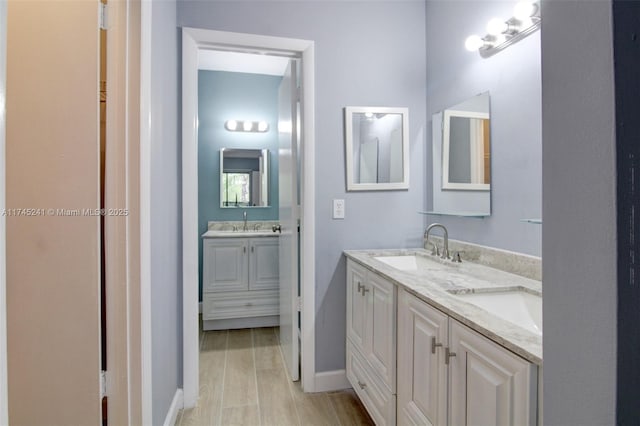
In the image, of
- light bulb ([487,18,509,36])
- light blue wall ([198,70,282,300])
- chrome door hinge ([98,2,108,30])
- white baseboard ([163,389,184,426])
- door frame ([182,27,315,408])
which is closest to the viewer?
chrome door hinge ([98,2,108,30])

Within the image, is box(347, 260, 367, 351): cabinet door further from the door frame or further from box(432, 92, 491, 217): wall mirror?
box(432, 92, 491, 217): wall mirror

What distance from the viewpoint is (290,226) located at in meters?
2.27

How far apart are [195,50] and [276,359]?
215 centimetres

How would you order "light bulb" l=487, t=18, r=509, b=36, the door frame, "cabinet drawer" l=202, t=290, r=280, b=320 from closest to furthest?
"light bulb" l=487, t=18, r=509, b=36, the door frame, "cabinet drawer" l=202, t=290, r=280, b=320

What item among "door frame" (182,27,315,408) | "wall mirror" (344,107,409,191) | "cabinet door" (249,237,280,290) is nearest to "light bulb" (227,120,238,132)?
"cabinet door" (249,237,280,290)

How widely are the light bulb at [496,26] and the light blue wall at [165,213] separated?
153 centimetres

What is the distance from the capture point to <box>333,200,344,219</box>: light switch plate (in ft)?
6.96

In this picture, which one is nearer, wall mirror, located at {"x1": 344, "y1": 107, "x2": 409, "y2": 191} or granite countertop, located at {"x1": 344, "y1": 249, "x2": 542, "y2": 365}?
granite countertop, located at {"x1": 344, "y1": 249, "x2": 542, "y2": 365}

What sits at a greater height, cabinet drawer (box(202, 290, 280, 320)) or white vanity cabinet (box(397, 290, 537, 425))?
white vanity cabinet (box(397, 290, 537, 425))

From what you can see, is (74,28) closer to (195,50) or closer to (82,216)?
(82,216)

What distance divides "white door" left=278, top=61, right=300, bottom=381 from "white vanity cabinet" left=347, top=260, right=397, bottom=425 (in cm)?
37

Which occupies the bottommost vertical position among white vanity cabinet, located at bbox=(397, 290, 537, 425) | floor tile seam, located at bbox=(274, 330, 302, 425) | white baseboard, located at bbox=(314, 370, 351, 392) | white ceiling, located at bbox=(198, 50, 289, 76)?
floor tile seam, located at bbox=(274, 330, 302, 425)

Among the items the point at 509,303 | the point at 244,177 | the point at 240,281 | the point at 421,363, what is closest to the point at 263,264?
the point at 240,281

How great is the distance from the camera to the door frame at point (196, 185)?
6.27 feet
